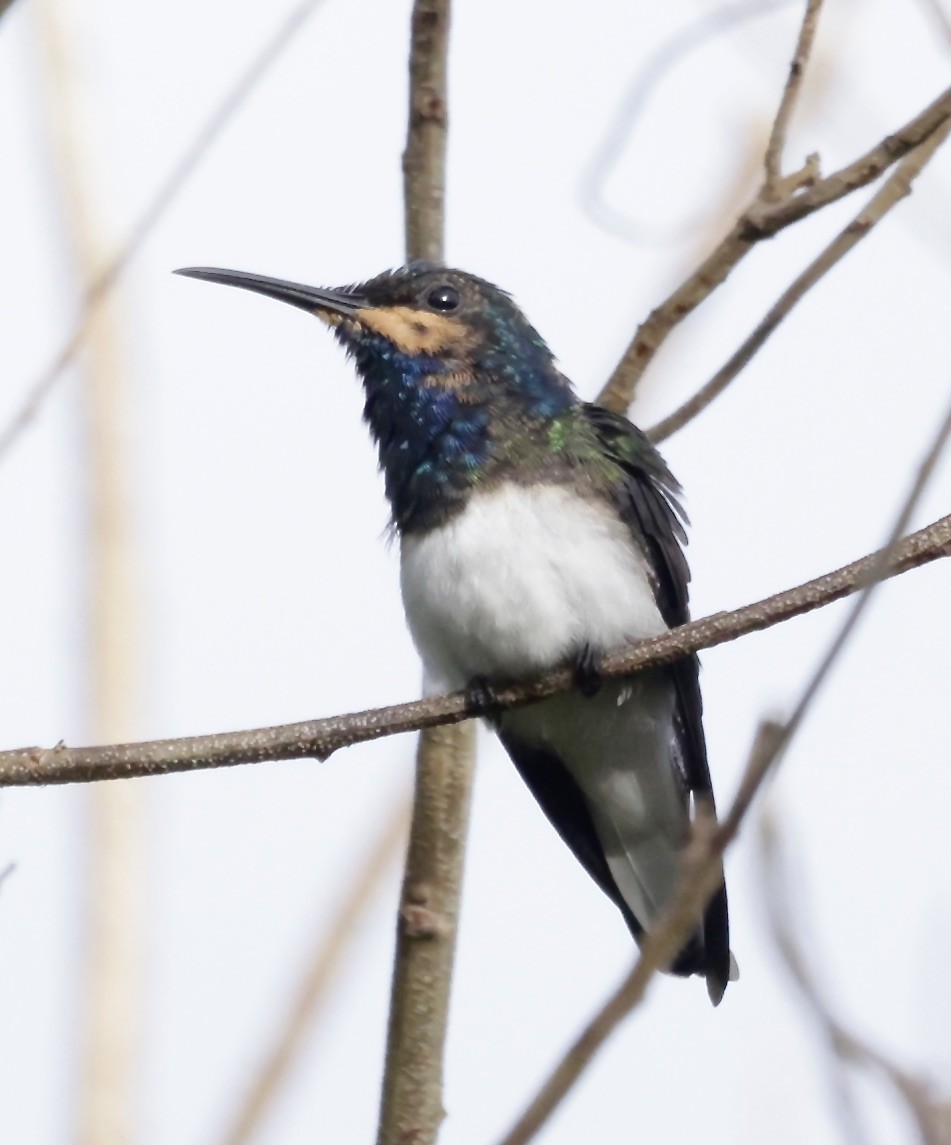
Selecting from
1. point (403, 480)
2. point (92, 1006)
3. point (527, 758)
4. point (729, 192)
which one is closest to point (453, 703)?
point (403, 480)

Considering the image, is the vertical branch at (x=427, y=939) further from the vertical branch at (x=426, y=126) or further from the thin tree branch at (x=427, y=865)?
the vertical branch at (x=426, y=126)

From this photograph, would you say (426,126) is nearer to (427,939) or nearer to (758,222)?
(758,222)

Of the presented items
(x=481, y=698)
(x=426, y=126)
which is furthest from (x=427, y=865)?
(x=426, y=126)

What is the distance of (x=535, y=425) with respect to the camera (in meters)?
5.66

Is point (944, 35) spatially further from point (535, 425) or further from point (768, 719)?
point (768, 719)

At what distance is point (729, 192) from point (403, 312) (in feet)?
5.48

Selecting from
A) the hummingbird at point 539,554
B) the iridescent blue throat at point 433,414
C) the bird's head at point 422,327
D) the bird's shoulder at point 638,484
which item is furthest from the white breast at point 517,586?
the bird's head at point 422,327

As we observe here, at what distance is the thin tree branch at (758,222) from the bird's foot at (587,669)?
0.93 metres

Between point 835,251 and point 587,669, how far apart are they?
1.46 metres

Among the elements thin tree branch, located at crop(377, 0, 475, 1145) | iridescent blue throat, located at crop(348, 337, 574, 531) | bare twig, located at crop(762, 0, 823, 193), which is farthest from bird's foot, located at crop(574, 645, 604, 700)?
bare twig, located at crop(762, 0, 823, 193)

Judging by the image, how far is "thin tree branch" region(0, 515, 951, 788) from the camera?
3.64 metres

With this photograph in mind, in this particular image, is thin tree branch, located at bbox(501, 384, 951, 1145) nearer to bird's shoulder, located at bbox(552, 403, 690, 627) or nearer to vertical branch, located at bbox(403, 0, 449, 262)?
bird's shoulder, located at bbox(552, 403, 690, 627)

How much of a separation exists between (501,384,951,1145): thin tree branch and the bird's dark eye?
4.24 m

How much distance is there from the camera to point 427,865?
5000 millimetres
